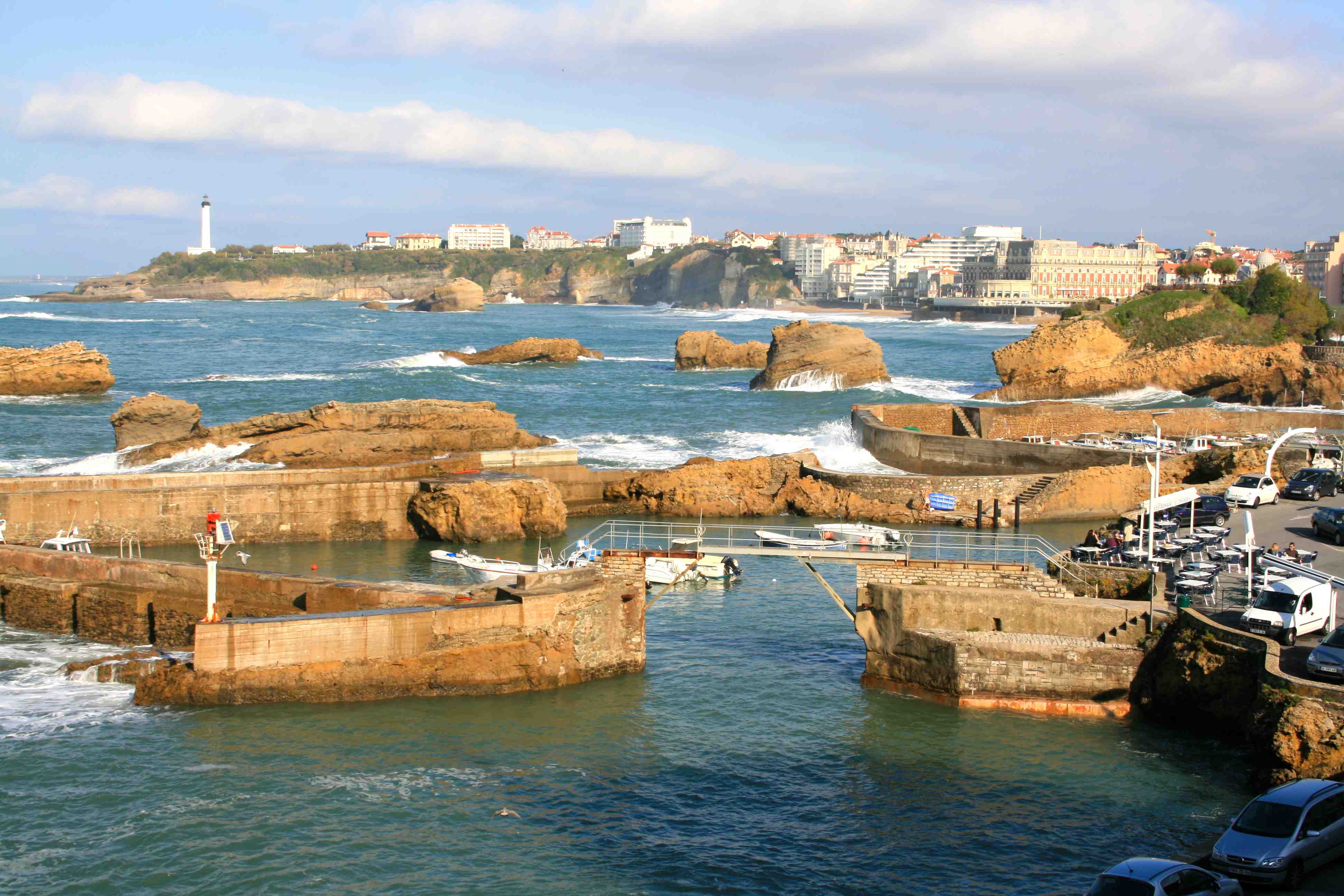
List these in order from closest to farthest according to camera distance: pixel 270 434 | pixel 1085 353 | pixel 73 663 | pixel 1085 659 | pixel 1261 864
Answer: pixel 1261 864 → pixel 1085 659 → pixel 73 663 → pixel 270 434 → pixel 1085 353

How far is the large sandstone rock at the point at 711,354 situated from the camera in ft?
269

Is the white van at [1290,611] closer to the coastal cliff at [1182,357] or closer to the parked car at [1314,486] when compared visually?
the parked car at [1314,486]

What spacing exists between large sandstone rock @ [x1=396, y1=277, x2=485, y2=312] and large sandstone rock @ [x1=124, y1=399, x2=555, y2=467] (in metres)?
146

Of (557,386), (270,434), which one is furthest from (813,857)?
(557,386)

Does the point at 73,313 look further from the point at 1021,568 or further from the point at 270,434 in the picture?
the point at 1021,568

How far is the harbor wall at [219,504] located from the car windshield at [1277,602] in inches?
817

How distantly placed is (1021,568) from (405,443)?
2201 cm

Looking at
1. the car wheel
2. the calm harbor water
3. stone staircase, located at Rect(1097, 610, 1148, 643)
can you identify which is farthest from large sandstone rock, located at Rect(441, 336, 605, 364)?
the car wheel

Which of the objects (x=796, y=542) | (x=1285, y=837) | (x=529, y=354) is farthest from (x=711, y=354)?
(x=1285, y=837)

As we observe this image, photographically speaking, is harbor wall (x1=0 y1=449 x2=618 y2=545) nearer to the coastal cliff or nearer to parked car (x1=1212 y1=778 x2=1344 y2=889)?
parked car (x1=1212 y1=778 x2=1344 y2=889)

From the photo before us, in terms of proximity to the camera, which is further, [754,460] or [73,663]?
[754,460]

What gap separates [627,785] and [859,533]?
14.7 metres

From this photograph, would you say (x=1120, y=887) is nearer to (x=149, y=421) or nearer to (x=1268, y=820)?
(x=1268, y=820)

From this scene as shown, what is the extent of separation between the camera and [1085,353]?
2264 inches
